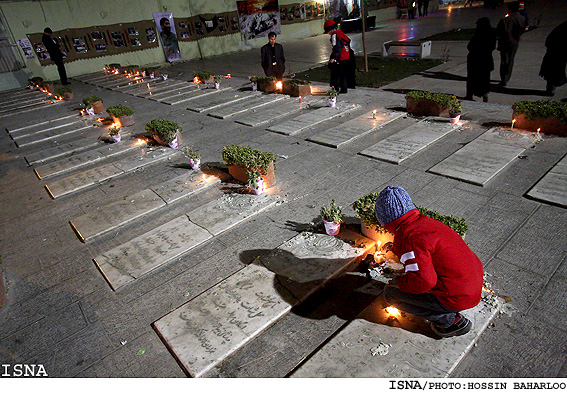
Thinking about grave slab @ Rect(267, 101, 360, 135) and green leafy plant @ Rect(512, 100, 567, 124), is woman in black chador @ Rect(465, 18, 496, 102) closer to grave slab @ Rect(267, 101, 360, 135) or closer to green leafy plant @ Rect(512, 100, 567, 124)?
green leafy plant @ Rect(512, 100, 567, 124)

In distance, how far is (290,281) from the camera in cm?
388

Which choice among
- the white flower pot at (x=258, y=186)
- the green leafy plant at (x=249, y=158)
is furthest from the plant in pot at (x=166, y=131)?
the white flower pot at (x=258, y=186)

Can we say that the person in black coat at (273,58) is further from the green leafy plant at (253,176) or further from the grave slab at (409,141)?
the green leafy plant at (253,176)

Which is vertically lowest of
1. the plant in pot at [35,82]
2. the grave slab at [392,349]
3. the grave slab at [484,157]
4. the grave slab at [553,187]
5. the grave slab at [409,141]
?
the grave slab at [392,349]

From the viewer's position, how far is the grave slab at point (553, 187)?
15.6ft

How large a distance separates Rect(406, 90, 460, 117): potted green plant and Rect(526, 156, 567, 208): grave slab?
9.28 ft

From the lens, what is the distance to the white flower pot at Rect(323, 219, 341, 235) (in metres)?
4.46

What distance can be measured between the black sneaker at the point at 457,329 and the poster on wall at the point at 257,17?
2624cm

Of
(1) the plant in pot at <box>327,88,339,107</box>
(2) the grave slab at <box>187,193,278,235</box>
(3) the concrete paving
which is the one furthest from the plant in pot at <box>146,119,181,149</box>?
(1) the plant in pot at <box>327,88,339,107</box>

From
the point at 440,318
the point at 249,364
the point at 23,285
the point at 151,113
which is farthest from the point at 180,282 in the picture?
the point at 151,113

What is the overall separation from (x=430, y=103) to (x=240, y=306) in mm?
7067

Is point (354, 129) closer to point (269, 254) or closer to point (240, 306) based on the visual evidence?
point (269, 254)

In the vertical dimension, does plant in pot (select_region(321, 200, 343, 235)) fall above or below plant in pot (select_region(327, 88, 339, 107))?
below

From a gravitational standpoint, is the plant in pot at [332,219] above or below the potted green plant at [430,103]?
below
